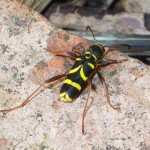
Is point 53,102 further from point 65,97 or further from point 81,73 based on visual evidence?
point 81,73

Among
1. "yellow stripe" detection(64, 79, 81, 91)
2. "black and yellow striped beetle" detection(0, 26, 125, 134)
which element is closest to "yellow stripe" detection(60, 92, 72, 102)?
"black and yellow striped beetle" detection(0, 26, 125, 134)

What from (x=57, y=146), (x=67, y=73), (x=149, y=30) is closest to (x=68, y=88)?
(x=67, y=73)

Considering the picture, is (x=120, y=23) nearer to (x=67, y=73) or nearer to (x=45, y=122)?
(x=67, y=73)

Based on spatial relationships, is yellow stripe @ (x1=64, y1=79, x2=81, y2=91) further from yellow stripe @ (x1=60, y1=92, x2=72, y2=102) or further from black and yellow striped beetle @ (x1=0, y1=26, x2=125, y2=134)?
yellow stripe @ (x1=60, y1=92, x2=72, y2=102)

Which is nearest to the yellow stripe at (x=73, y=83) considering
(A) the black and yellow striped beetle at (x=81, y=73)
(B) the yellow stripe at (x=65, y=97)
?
(A) the black and yellow striped beetle at (x=81, y=73)

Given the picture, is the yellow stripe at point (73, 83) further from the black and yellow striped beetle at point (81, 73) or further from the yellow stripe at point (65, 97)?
the yellow stripe at point (65, 97)
